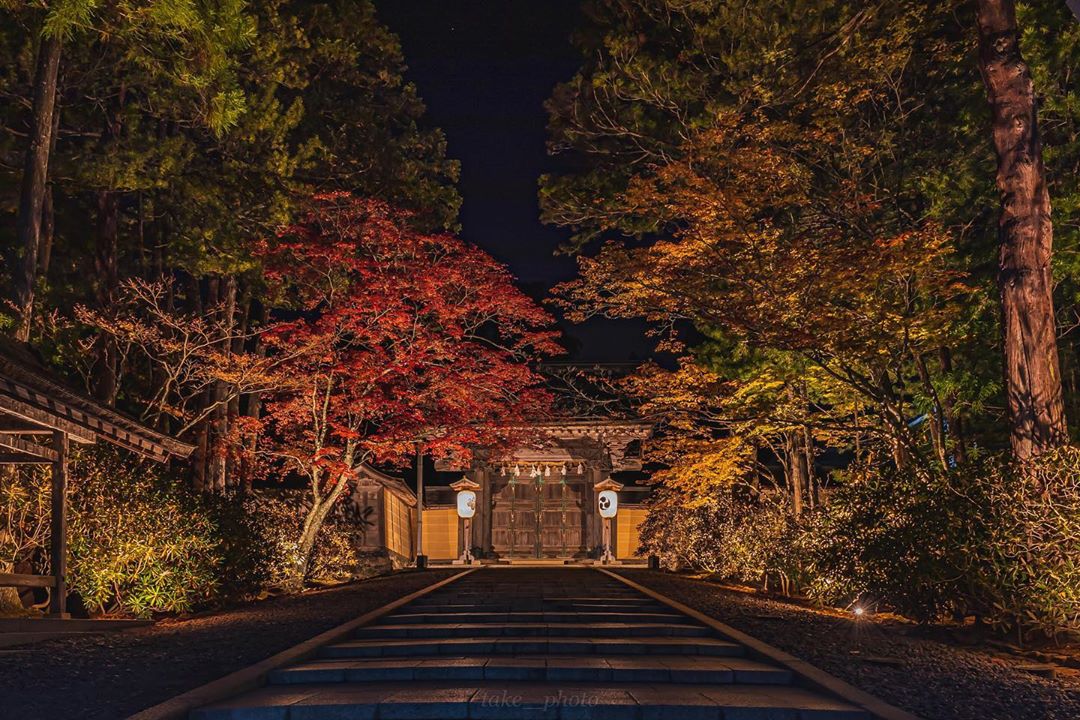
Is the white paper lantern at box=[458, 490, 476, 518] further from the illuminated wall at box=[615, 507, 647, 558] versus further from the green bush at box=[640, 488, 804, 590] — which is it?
the green bush at box=[640, 488, 804, 590]

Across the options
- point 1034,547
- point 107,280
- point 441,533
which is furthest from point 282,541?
point 441,533

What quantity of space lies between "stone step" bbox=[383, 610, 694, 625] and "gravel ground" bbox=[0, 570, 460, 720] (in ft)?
2.61

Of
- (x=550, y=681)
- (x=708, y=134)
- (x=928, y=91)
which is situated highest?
(x=928, y=91)

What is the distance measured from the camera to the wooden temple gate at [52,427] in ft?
37.3

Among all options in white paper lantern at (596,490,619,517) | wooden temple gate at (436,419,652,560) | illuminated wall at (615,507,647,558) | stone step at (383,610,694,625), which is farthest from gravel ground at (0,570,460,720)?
illuminated wall at (615,507,647,558)

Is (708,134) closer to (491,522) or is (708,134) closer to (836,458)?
(491,522)

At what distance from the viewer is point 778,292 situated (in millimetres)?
14500

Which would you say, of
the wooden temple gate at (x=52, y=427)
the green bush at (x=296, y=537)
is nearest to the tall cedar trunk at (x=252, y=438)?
the green bush at (x=296, y=537)

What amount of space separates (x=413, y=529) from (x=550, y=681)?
28.2m

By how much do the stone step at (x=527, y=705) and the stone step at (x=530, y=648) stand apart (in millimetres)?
1701

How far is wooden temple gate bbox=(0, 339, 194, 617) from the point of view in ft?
37.3

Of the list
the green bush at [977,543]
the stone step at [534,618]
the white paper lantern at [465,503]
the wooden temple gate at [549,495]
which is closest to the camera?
the green bush at [977,543]

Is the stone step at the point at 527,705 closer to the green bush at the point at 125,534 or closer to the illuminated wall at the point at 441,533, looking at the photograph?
the green bush at the point at 125,534

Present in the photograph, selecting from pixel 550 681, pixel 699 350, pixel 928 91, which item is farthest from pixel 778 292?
pixel 550 681
